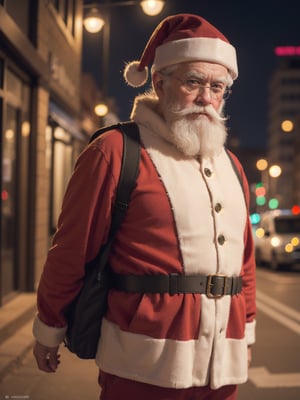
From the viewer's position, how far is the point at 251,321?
2812 millimetres

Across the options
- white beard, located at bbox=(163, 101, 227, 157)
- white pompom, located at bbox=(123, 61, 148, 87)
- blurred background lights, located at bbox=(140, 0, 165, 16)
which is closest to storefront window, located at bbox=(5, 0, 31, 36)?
blurred background lights, located at bbox=(140, 0, 165, 16)

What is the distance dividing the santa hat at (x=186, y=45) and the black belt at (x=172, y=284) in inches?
35.6

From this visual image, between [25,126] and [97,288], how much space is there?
7659mm

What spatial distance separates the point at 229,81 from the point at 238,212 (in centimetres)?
57

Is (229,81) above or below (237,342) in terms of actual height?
above

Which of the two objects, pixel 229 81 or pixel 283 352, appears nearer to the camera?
pixel 229 81

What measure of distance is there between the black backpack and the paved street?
9.32ft

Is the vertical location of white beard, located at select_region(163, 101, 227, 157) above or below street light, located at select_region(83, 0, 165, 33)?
below

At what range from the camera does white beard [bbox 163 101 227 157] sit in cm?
252

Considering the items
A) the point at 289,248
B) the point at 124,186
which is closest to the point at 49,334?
the point at 124,186

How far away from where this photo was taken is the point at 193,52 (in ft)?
8.50

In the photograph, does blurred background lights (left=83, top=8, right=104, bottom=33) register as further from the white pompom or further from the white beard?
the white beard

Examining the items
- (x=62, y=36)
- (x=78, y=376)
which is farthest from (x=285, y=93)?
(x=78, y=376)

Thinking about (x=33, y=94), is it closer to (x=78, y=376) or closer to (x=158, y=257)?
(x=78, y=376)
